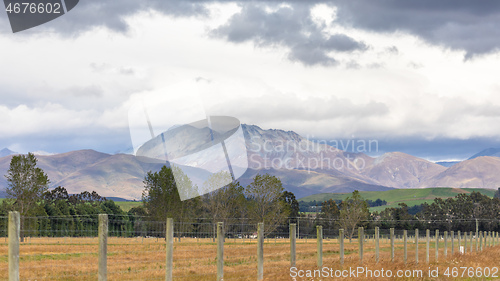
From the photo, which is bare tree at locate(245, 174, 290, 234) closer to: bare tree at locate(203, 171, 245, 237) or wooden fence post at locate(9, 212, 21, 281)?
bare tree at locate(203, 171, 245, 237)

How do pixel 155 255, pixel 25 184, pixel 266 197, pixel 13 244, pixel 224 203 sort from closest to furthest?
pixel 13 244
pixel 155 255
pixel 25 184
pixel 224 203
pixel 266 197

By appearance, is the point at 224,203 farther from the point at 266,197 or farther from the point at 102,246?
the point at 102,246

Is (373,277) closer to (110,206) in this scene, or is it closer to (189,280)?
(189,280)

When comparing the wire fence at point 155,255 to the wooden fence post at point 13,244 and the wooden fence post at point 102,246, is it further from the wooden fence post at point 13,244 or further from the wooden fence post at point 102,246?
the wooden fence post at point 13,244

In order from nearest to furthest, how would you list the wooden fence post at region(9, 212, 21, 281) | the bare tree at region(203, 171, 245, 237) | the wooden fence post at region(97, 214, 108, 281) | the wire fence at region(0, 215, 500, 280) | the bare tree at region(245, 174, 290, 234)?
the wooden fence post at region(9, 212, 21, 281), the wooden fence post at region(97, 214, 108, 281), the wire fence at region(0, 215, 500, 280), the bare tree at region(203, 171, 245, 237), the bare tree at region(245, 174, 290, 234)

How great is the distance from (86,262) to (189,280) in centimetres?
814

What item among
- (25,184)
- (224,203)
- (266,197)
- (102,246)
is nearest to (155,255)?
(102,246)

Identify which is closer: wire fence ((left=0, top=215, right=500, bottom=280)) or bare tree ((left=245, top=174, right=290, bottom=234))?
wire fence ((left=0, top=215, right=500, bottom=280))

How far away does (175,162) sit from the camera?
23.3 meters

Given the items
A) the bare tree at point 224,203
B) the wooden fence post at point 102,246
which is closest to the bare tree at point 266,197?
the bare tree at point 224,203

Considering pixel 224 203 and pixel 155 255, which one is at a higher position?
pixel 224 203

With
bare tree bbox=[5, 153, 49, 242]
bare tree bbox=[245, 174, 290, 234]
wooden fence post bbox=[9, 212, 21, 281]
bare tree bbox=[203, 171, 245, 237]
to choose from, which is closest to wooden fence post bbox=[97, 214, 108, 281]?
wooden fence post bbox=[9, 212, 21, 281]

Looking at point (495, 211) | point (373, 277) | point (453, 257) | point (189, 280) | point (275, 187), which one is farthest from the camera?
point (495, 211)

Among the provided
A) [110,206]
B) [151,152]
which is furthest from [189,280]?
[110,206]
